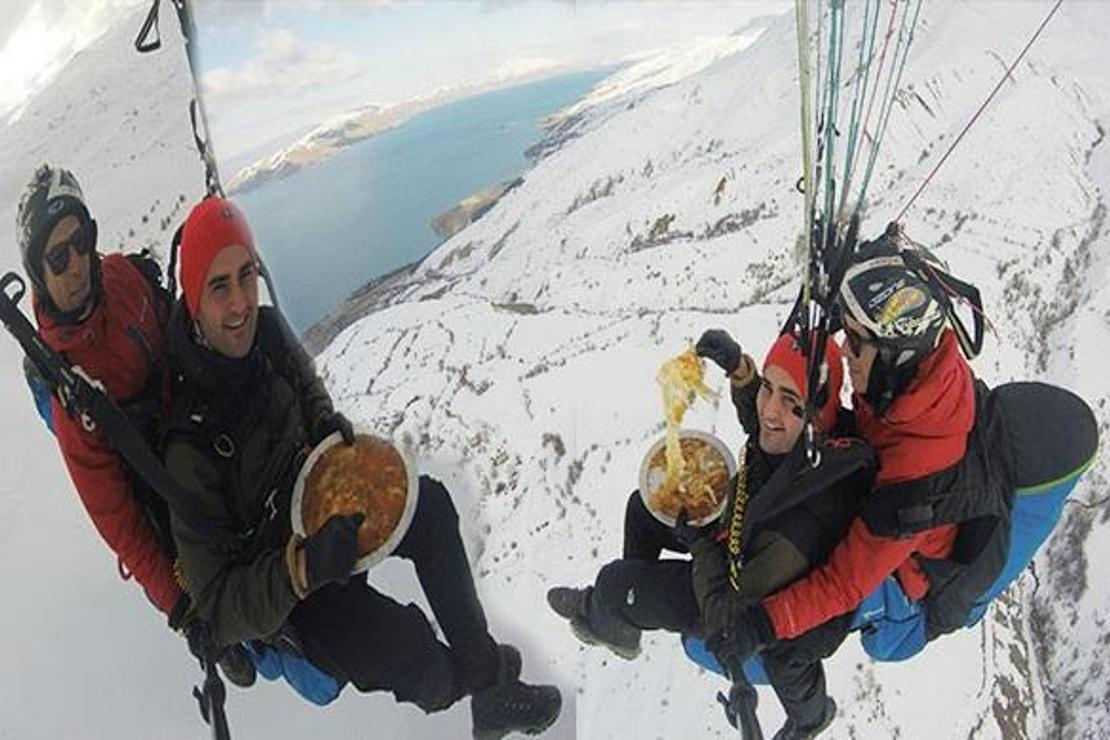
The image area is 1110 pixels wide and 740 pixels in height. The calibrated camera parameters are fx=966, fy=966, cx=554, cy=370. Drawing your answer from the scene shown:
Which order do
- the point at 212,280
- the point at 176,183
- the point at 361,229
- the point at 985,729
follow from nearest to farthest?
the point at 212,280, the point at 176,183, the point at 985,729, the point at 361,229

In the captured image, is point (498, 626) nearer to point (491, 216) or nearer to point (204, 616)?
point (204, 616)

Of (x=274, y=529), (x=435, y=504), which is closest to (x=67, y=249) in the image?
(x=274, y=529)

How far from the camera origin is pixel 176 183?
10.5ft

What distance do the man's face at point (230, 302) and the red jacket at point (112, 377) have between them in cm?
11

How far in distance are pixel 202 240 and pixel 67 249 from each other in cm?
17

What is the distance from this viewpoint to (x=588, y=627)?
2229 millimetres

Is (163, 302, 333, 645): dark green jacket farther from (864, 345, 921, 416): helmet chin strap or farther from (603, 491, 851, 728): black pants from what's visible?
(864, 345, 921, 416): helmet chin strap

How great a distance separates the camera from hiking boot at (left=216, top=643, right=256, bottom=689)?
174cm

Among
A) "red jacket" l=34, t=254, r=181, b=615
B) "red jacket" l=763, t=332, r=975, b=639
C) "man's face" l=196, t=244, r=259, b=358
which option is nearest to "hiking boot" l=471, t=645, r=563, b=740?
"red jacket" l=763, t=332, r=975, b=639

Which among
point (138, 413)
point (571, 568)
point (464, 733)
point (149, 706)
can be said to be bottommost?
point (571, 568)

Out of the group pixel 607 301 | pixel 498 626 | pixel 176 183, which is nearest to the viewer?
pixel 176 183

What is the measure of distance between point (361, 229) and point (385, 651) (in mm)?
9891

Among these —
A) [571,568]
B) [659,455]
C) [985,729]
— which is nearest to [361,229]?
[571,568]

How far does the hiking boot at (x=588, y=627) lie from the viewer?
2.12 metres
